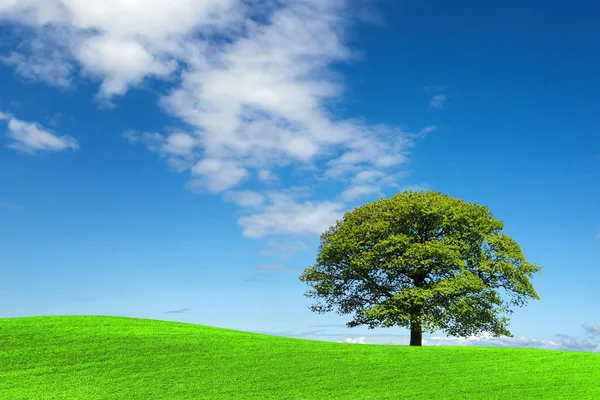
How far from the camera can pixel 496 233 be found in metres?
44.9

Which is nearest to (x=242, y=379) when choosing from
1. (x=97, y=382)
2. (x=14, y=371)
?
(x=97, y=382)

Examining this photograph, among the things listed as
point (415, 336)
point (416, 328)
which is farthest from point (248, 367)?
point (415, 336)

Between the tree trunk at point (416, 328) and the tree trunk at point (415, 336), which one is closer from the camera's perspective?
the tree trunk at point (416, 328)

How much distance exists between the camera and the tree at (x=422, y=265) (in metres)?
41.0

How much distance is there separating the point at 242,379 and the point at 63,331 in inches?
480

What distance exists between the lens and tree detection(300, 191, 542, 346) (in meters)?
41.0

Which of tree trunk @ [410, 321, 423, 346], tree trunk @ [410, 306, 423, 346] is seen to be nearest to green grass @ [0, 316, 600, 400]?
tree trunk @ [410, 306, 423, 346]

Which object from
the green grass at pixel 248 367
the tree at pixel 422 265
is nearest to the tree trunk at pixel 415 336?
the tree at pixel 422 265

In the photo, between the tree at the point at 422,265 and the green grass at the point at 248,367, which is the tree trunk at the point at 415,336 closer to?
the tree at the point at 422,265

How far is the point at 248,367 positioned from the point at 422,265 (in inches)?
764

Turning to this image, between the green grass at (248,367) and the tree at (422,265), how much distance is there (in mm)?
8109

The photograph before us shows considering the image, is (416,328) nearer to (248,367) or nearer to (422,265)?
(422,265)

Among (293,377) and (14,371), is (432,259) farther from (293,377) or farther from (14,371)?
(14,371)

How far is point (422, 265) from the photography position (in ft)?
137
